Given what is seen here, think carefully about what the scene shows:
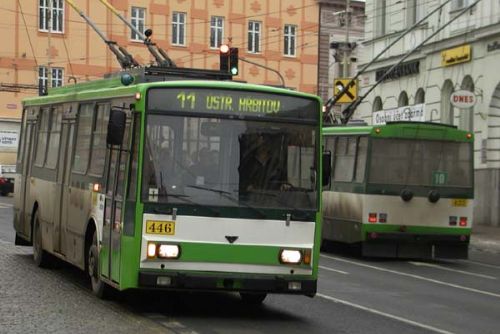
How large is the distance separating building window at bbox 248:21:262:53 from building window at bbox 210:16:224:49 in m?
2.17

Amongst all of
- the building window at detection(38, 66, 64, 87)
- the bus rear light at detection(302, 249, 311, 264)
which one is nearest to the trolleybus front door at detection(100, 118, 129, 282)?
the bus rear light at detection(302, 249, 311, 264)

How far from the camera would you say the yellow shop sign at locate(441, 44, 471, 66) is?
33.6 m

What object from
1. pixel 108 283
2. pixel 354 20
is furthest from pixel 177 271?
pixel 354 20

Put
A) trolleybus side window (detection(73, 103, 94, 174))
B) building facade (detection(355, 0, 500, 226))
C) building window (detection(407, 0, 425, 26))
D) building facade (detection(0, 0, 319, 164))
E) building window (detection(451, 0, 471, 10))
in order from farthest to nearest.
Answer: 1. building facade (detection(0, 0, 319, 164))
2. building window (detection(407, 0, 425, 26))
3. building window (detection(451, 0, 471, 10))
4. building facade (detection(355, 0, 500, 226))
5. trolleybus side window (detection(73, 103, 94, 174))

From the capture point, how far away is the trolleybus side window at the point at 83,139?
12844 mm

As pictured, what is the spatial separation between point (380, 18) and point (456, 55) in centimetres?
671

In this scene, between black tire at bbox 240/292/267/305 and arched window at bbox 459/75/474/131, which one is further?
arched window at bbox 459/75/474/131

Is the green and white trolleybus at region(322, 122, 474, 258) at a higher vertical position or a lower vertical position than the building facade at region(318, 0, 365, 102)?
lower

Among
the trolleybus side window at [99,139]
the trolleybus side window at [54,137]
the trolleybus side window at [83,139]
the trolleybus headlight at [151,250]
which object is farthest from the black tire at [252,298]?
the trolleybus side window at [54,137]

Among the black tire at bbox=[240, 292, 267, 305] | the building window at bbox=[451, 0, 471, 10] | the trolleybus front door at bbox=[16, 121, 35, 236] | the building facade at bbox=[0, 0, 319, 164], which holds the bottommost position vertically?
the black tire at bbox=[240, 292, 267, 305]

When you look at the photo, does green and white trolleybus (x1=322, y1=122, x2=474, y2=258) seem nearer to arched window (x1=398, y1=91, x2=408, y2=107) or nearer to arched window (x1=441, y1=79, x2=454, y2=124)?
arched window (x1=441, y1=79, x2=454, y2=124)

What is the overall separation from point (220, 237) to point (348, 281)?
5746 millimetres

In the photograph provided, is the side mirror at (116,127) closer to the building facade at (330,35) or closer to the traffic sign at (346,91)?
the traffic sign at (346,91)

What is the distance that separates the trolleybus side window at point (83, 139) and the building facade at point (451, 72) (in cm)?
1791
